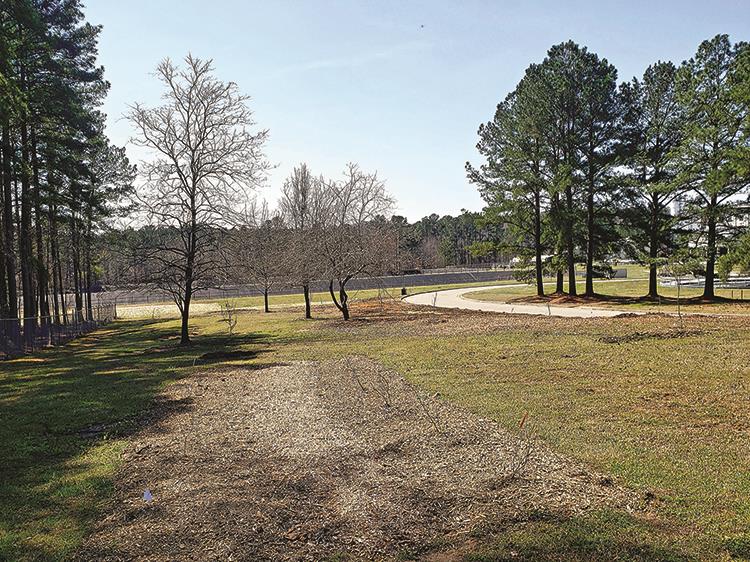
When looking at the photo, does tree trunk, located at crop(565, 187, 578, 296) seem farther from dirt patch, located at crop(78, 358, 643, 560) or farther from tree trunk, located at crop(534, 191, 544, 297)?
dirt patch, located at crop(78, 358, 643, 560)

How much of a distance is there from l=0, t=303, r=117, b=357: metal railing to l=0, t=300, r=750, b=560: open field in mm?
924

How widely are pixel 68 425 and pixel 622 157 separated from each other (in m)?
31.6

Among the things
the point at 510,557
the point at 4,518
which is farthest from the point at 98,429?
the point at 510,557

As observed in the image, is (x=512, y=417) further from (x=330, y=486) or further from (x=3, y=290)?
(x=3, y=290)

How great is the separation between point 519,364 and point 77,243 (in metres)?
36.3

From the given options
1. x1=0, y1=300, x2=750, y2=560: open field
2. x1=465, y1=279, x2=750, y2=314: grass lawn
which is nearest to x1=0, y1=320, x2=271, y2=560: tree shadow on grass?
x1=0, y1=300, x2=750, y2=560: open field

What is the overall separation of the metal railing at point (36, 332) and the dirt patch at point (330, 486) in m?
13.4

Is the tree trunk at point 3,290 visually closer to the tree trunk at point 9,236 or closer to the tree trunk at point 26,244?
the tree trunk at point 9,236

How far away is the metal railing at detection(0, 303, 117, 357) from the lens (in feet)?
64.9

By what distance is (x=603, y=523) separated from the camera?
5.20 meters

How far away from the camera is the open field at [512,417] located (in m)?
5.13

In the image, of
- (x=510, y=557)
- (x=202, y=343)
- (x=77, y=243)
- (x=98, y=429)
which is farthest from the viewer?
(x=77, y=243)

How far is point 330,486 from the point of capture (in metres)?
6.45

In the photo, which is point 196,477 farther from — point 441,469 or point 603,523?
point 603,523
